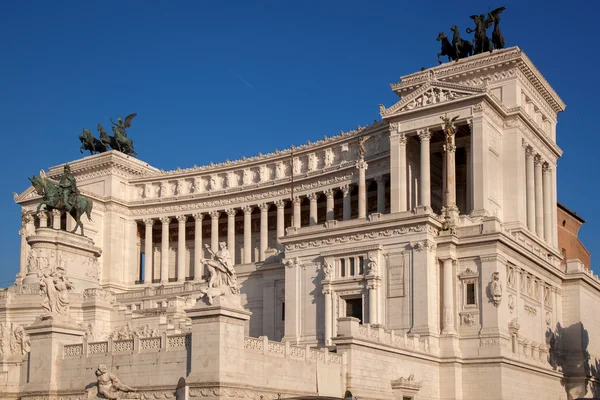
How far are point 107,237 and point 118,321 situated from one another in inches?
1452

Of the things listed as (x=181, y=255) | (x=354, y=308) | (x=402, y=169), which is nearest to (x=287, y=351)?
(x=354, y=308)

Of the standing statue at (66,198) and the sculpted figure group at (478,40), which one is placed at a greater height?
the sculpted figure group at (478,40)

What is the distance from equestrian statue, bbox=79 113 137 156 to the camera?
109312 mm

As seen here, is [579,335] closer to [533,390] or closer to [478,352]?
[533,390]

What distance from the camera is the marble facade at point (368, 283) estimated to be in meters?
45.3

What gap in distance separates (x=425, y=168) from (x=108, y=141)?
150ft

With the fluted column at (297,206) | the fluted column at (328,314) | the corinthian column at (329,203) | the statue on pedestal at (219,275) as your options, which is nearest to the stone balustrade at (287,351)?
the statue on pedestal at (219,275)

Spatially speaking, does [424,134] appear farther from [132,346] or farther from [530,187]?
[132,346]

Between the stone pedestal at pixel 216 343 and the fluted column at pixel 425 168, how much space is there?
39165 mm

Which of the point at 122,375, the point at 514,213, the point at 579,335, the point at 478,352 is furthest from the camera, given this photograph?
the point at 514,213

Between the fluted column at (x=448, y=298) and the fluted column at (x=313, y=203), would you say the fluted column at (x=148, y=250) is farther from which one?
the fluted column at (x=448, y=298)

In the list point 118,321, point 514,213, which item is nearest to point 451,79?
point 514,213

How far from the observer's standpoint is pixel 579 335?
7256cm

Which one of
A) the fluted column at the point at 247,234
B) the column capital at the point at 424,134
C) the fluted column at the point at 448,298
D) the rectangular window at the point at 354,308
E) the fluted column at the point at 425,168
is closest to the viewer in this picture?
the fluted column at the point at 448,298
